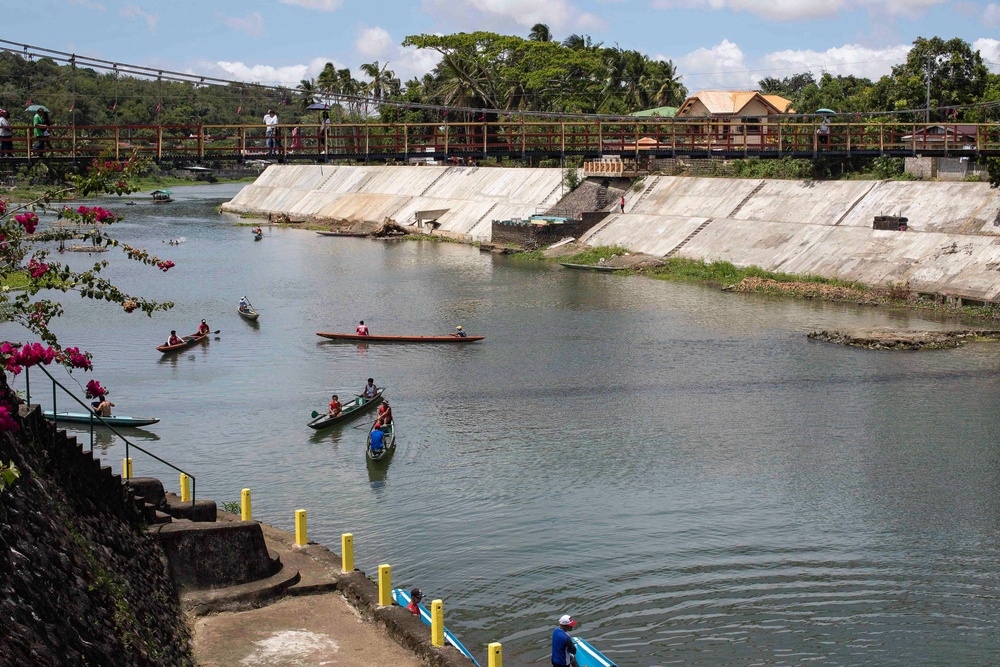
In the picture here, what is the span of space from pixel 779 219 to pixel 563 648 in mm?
49319

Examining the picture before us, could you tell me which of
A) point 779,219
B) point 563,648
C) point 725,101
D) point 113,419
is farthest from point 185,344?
point 725,101

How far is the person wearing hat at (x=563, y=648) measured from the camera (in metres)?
17.8

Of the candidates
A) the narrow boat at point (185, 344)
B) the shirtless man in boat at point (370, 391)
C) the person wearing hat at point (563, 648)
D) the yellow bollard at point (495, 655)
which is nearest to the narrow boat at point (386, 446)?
the shirtless man in boat at point (370, 391)

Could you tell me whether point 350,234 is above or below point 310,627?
above

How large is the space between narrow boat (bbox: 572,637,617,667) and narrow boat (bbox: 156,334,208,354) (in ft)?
96.5

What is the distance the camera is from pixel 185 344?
44.2 meters

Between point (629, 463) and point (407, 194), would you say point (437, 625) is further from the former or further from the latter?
point (407, 194)

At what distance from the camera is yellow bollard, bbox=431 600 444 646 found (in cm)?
1697

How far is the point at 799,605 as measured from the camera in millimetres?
20703

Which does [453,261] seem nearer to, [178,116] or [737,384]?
[737,384]

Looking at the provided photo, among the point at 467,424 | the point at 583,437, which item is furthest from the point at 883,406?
the point at 467,424

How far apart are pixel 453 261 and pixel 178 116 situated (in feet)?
239

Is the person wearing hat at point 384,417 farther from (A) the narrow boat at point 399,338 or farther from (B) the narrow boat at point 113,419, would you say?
(A) the narrow boat at point 399,338

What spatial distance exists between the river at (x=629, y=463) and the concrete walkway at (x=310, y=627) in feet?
7.64
